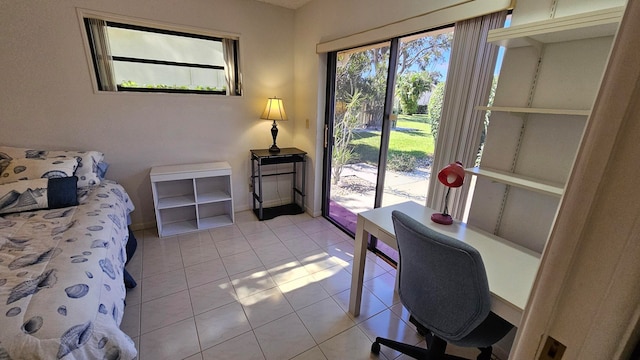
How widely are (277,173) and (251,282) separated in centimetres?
168

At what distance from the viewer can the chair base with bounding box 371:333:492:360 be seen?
4.57 ft

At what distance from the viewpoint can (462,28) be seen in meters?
1.61

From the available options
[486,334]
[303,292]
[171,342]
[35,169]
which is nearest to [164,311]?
[171,342]

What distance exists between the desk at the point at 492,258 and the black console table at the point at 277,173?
172cm

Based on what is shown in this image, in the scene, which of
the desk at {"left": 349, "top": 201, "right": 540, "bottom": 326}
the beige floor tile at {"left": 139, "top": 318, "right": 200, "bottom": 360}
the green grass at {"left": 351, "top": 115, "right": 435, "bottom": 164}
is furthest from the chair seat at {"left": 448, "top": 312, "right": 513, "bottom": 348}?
the beige floor tile at {"left": 139, "top": 318, "right": 200, "bottom": 360}

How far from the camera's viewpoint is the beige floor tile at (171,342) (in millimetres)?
1556

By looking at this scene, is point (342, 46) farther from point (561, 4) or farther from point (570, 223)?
point (570, 223)

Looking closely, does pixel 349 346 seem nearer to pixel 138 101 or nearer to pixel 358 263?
pixel 358 263

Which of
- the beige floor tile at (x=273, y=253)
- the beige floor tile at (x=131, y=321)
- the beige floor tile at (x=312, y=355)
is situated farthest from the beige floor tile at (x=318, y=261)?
the beige floor tile at (x=131, y=321)

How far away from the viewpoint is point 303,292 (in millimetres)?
2098

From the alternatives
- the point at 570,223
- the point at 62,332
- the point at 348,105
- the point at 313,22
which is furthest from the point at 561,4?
the point at 62,332

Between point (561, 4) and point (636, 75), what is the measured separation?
1306 mm

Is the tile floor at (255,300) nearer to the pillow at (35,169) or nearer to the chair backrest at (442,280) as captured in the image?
the chair backrest at (442,280)

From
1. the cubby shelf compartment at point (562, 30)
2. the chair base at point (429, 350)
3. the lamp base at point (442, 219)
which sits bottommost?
the chair base at point (429, 350)
